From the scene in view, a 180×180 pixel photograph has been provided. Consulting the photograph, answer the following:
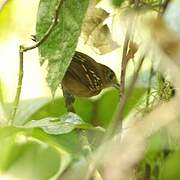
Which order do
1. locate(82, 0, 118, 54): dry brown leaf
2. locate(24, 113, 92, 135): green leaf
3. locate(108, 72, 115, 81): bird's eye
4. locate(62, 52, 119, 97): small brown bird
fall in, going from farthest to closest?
locate(108, 72, 115, 81): bird's eye, locate(62, 52, 119, 97): small brown bird, locate(82, 0, 118, 54): dry brown leaf, locate(24, 113, 92, 135): green leaf

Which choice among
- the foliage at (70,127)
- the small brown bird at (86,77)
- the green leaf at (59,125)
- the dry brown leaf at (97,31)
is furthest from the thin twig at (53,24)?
the small brown bird at (86,77)

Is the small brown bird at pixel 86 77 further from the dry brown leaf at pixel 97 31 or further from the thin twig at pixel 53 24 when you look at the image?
the thin twig at pixel 53 24

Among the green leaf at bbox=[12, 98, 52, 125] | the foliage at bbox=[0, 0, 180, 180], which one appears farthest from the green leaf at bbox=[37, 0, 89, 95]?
the green leaf at bbox=[12, 98, 52, 125]

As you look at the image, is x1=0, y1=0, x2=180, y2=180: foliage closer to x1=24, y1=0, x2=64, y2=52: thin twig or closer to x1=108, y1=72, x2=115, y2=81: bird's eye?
x1=24, y1=0, x2=64, y2=52: thin twig

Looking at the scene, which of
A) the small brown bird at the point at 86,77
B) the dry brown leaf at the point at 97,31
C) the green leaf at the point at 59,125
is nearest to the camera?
the green leaf at the point at 59,125

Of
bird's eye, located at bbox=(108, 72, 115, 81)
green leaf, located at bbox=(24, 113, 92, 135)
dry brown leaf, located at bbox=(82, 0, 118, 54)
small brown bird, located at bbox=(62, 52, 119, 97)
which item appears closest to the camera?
green leaf, located at bbox=(24, 113, 92, 135)

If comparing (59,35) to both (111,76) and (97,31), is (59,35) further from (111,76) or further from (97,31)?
(111,76)

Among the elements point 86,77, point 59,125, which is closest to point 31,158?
point 59,125
